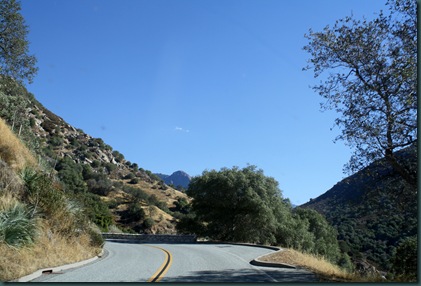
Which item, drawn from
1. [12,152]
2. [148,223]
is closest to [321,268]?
[12,152]

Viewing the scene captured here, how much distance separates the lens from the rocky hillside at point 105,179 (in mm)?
68838

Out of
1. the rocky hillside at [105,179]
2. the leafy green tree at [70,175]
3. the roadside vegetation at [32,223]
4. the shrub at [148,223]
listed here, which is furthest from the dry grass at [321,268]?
the shrub at [148,223]

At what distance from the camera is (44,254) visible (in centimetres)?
1445

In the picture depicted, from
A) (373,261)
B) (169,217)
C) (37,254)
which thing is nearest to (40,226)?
(37,254)

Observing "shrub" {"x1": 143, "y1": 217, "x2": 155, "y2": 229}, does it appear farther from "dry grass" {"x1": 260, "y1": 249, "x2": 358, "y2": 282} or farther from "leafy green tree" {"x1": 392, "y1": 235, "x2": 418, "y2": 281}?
"leafy green tree" {"x1": 392, "y1": 235, "x2": 418, "y2": 281}

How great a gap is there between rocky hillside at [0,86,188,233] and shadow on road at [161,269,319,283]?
38183mm

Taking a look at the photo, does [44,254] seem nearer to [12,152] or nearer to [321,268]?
[12,152]

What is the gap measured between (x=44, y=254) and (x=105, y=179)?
7685cm

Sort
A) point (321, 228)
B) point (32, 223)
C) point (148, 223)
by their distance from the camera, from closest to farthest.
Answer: point (32, 223)
point (321, 228)
point (148, 223)

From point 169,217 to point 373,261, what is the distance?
48529 mm

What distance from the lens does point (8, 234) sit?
1313cm

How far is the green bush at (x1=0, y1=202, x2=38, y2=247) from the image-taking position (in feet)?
42.9

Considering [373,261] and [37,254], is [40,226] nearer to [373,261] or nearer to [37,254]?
[37,254]

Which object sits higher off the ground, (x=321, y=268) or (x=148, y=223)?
(x=148, y=223)
